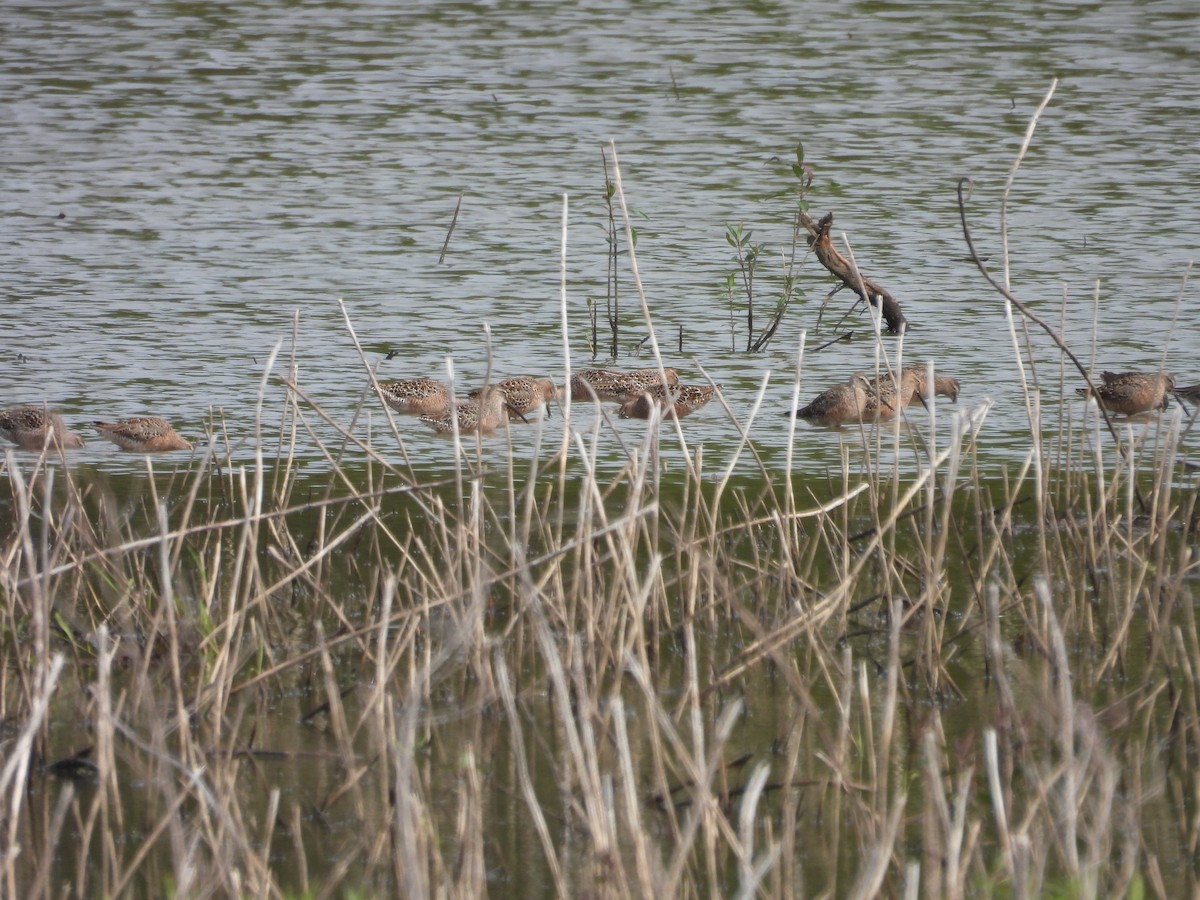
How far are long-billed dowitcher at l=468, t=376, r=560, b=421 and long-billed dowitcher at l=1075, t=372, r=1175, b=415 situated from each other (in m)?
2.53

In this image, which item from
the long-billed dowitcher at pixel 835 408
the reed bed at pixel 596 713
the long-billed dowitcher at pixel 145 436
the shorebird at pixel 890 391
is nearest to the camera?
the reed bed at pixel 596 713

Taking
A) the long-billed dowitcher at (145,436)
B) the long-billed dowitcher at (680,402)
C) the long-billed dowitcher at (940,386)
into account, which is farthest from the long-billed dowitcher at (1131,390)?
the long-billed dowitcher at (145,436)

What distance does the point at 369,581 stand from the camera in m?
6.73

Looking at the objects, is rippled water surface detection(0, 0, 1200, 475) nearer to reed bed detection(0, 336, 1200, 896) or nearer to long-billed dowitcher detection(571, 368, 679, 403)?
long-billed dowitcher detection(571, 368, 679, 403)

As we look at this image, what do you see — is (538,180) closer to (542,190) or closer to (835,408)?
(542,190)

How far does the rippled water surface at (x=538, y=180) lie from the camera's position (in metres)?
10.7

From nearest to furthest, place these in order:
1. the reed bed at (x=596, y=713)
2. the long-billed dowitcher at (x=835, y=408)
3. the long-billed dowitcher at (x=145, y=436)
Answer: the reed bed at (x=596, y=713) < the long-billed dowitcher at (x=145, y=436) < the long-billed dowitcher at (x=835, y=408)

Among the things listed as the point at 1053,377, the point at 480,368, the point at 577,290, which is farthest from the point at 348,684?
the point at 577,290

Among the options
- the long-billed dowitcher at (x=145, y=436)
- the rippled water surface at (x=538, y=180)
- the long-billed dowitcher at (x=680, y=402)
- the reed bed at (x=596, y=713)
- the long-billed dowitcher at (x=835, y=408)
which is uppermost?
the reed bed at (x=596, y=713)

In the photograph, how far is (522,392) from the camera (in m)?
9.74

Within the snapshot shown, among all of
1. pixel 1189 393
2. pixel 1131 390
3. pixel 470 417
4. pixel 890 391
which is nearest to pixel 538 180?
pixel 890 391

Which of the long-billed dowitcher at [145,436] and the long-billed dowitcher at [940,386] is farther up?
the long-billed dowitcher at [145,436]

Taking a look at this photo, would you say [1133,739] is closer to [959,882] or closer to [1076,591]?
[1076,591]

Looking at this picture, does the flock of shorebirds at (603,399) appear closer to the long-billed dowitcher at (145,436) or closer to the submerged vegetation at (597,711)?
the long-billed dowitcher at (145,436)
